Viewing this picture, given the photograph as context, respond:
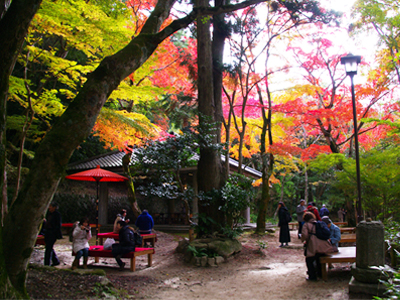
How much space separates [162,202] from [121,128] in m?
13.5

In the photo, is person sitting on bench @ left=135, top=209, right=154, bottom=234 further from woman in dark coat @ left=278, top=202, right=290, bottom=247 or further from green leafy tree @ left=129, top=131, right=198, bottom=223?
woman in dark coat @ left=278, top=202, right=290, bottom=247

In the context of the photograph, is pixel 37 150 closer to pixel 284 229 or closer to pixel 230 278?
pixel 230 278

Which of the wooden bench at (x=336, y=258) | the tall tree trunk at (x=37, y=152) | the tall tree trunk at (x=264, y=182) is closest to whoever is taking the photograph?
the tall tree trunk at (x=37, y=152)

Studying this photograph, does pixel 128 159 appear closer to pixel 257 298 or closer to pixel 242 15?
pixel 242 15

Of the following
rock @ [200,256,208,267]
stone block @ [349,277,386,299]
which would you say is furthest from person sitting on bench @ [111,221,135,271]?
stone block @ [349,277,386,299]

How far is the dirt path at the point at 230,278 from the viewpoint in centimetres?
548

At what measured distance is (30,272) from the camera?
16.4ft

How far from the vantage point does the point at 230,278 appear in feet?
22.1

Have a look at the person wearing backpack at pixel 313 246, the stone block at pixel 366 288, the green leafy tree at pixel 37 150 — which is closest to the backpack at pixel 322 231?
the person wearing backpack at pixel 313 246

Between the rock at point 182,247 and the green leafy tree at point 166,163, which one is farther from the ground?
the green leafy tree at point 166,163

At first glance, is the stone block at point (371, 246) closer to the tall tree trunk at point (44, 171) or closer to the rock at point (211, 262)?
the rock at point (211, 262)

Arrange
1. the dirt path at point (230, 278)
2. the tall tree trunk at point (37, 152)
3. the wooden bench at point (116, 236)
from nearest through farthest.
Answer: the tall tree trunk at point (37, 152) < the dirt path at point (230, 278) < the wooden bench at point (116, 236)

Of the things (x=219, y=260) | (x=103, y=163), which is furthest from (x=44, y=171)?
(x=103, y=163)

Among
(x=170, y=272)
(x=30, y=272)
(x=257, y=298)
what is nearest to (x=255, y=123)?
(x=170, y=272)
